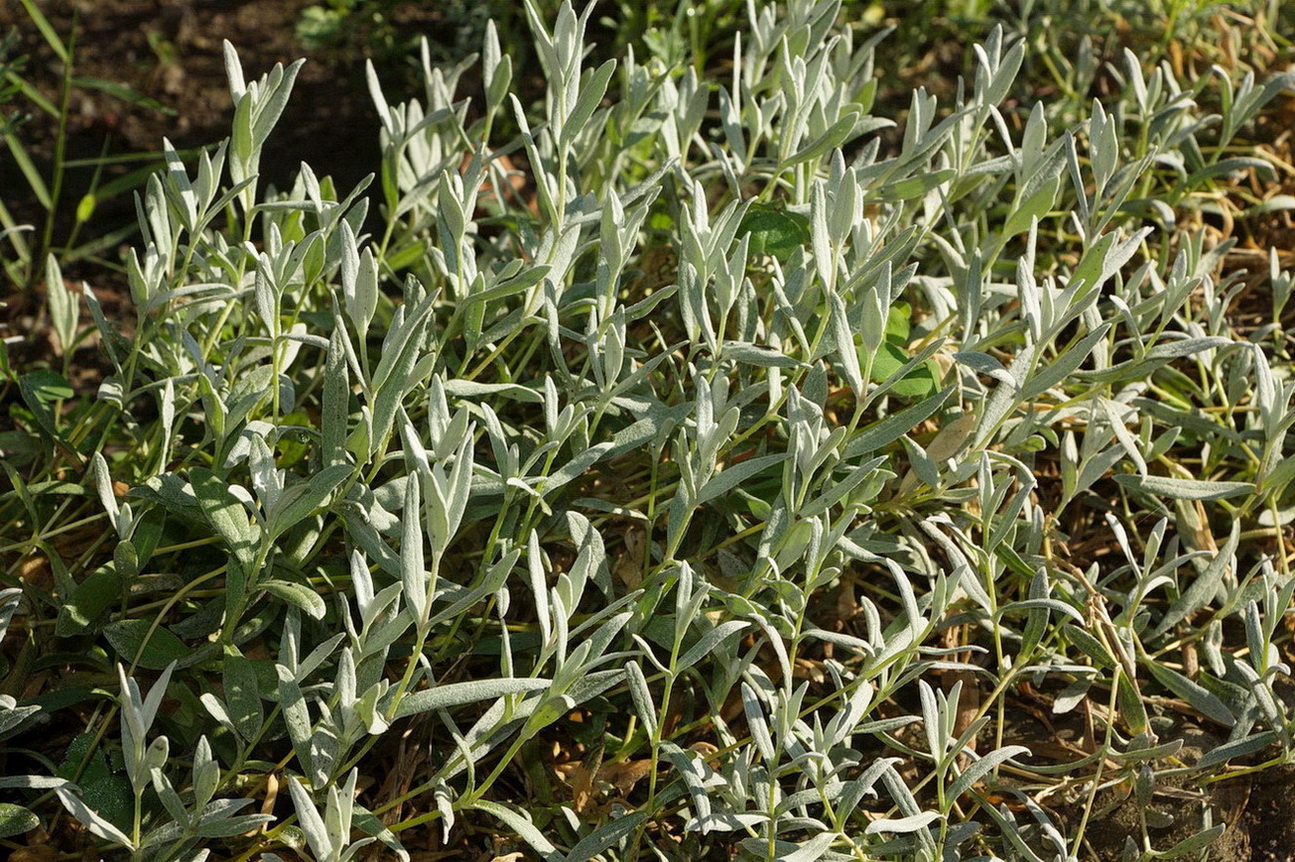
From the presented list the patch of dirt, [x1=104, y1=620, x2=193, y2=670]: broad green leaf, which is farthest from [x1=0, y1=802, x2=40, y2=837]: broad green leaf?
the patch of dirt

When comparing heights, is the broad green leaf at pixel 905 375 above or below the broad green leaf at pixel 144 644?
above

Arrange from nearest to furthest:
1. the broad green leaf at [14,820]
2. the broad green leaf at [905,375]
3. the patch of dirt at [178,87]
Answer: the broad green leaf at [14,820] → the broad green leaf at [905,375] → the patch of dirt at [178,87]

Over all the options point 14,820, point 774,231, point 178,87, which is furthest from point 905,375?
point 178,87

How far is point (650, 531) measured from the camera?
1.67m

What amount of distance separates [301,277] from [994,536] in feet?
3.41

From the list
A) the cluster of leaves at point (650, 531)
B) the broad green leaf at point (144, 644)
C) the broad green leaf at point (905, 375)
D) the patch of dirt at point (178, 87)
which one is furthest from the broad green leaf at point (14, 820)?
the patch of dirt at point (178, 87)

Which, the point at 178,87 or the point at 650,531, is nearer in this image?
the point at 650,531

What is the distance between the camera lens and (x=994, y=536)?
1.61 metres

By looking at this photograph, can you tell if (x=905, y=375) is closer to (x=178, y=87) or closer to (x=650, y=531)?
(x=650, y=531)

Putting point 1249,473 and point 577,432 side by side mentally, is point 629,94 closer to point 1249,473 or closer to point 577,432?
point 577,432

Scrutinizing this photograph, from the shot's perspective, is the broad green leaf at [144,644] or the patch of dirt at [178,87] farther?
the patch of dirt at [178,87]

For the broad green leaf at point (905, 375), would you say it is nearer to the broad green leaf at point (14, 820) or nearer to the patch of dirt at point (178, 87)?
the broad green leaf at point (14, 820)

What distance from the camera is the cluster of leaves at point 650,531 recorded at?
1.46m

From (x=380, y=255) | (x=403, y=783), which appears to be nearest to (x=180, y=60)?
(x=380, y=255)
